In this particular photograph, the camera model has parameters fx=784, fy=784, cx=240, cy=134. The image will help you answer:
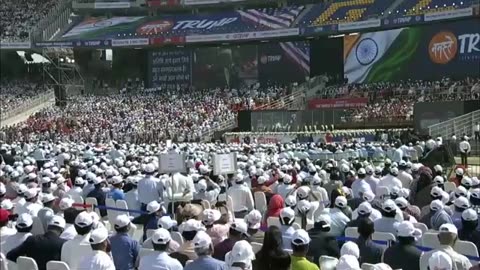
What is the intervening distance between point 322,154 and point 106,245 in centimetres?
1779

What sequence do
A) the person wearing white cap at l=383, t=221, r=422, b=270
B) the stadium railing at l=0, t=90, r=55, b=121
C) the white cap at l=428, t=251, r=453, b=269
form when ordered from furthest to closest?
the stadium railing at l=0, t=90, r=55, b=121 → the person wearing white cap at l=383, t=221, r=422, b=270 → the white cap at l=428, t=251, r=453, b=269

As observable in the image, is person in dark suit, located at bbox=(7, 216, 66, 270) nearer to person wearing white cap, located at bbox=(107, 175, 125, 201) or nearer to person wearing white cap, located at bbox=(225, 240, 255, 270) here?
person wearing white cap, located at bbox=(225, 240, 255, 270)

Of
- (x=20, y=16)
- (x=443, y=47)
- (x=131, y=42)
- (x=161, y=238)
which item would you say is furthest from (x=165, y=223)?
(x=20, y=16)

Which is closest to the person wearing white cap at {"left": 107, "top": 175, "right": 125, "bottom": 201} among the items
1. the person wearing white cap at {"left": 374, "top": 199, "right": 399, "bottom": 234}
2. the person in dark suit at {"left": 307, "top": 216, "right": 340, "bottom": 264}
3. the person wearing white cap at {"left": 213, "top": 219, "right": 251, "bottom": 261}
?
the person wearing white cap at {"left": 374, "top": 199, "right": 399, "bottom": 234}

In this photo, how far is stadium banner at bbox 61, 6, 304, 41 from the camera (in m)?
50.9

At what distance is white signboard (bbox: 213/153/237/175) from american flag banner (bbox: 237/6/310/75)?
36.2m

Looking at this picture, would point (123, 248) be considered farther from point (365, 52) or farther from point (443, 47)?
point (365, 52)

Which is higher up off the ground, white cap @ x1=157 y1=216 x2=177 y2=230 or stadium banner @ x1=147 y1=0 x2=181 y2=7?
stadium banner @ x1=147 y1=0 x2=181 y2=7

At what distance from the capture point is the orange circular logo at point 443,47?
136ft

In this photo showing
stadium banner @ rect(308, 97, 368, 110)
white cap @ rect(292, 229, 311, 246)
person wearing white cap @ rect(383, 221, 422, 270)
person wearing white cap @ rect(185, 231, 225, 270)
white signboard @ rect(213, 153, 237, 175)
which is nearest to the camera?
white cap @ rect(292, 229, 311, 246)

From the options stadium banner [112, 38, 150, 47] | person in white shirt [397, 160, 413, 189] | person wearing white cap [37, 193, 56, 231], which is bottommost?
person in white shirt [397, 160, 413, 189]

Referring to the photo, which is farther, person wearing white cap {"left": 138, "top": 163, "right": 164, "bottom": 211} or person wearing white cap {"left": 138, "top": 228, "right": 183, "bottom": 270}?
person wearing white cap {"left": 138, "top": 163, "right": 164, "bottom": 211}

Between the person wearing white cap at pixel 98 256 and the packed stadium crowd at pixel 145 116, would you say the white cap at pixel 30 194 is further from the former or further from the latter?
the packed stadium crowd at pixel 145 116

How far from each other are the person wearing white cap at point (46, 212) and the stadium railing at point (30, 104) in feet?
139
